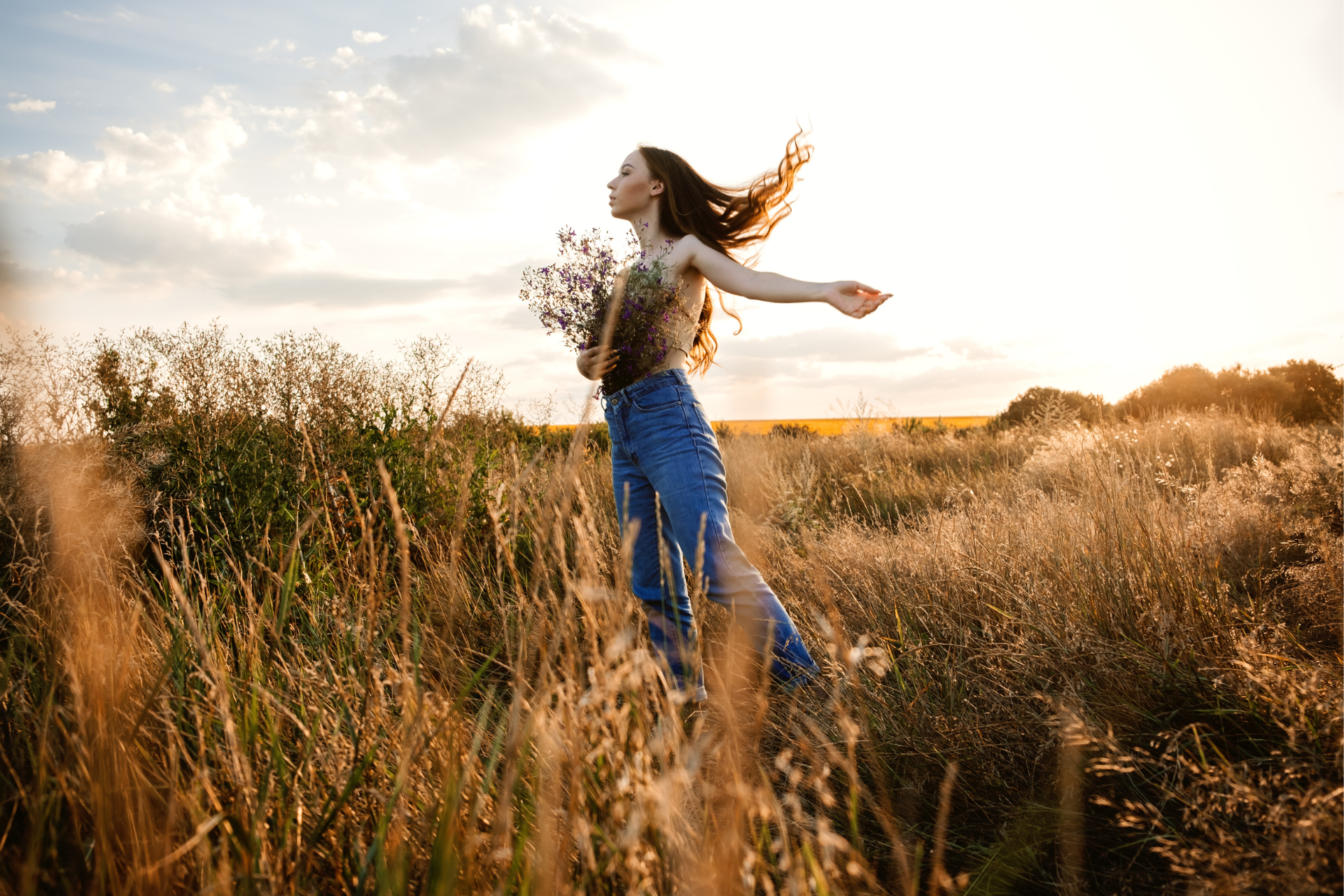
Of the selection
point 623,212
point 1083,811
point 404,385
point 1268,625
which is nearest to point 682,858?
point 1083,811

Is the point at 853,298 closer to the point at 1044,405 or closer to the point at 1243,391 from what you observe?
the point at 1044,405

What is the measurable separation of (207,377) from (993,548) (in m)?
4.25

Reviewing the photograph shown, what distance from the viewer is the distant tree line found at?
36.8ft

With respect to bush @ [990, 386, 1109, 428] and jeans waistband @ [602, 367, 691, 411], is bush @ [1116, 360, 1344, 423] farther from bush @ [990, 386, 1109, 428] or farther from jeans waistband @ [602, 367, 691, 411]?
jeans waistband @ [602, 367, 691, 411]

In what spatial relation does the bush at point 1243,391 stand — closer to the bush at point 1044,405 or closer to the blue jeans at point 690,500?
the bush at point 1044,405

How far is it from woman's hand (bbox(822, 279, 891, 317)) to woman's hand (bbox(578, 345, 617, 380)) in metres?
0.74

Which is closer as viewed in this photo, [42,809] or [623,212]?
[42,809]

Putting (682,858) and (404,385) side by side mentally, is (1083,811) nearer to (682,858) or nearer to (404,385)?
(682,858)

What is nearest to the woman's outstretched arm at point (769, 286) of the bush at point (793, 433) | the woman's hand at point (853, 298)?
the woman's hand at point (853, 298)

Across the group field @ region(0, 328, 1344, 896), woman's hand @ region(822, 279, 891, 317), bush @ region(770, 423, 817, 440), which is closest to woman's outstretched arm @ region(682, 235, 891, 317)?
woman's hand @ region(822, 279, 891, 317)

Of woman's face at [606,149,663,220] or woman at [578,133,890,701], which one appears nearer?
woman at [578,133,890,701]

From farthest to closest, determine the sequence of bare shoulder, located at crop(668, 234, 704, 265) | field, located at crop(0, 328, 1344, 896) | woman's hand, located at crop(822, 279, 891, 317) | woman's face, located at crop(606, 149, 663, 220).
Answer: woman's face, located at crop(606, 149, 663, 220)
bare shoulder, located at crop(668, 234, 704, 265)
woman's hand, located at crop(822, 279, 891, 317)
field, located at crop(0, 328, 1344, 896)

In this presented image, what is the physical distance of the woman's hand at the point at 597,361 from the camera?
7.39 feet

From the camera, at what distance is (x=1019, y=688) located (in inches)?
81.7
